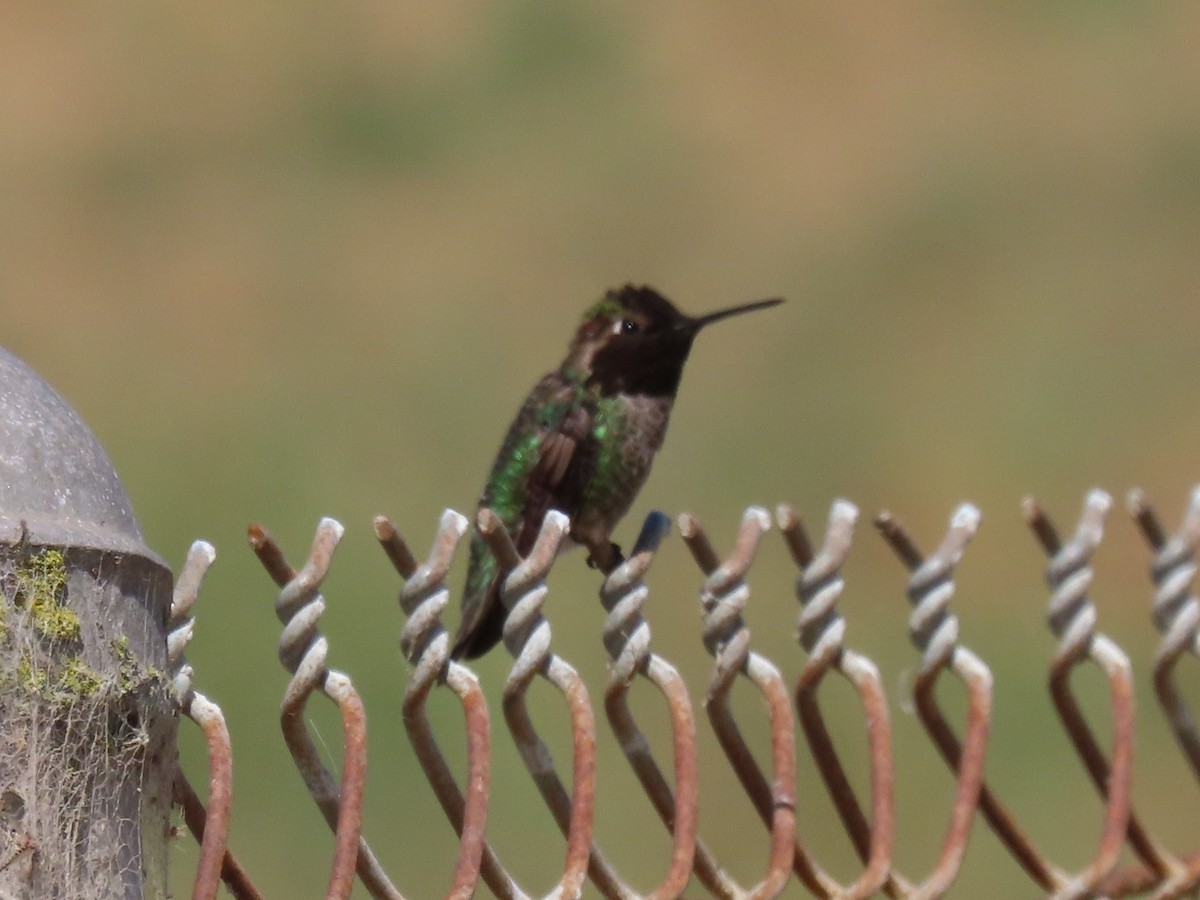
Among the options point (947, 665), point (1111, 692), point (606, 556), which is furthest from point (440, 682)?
point (606, 556)

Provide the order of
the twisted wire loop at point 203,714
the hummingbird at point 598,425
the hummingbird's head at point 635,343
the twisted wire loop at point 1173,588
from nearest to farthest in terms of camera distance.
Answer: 1. the twisted wire loop at point 203,714
2. the twisted wire loop at point 1173,588
3. the hummingbird at point 598,425
4. the hummingbird's head at point 635,343

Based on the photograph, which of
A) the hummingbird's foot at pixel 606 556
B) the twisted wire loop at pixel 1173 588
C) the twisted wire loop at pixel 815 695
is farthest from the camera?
the hummingbird's foot at pixel 606 556

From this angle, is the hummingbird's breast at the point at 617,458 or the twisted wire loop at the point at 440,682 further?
the hummingbird's breast at the point at 617,458

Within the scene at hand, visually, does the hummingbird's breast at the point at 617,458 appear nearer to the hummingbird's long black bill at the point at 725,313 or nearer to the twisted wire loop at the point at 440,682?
the hummingbird's long black bill at the point at 725,313

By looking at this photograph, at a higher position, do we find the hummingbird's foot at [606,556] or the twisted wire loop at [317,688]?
the twisted wire loop at [317,688]

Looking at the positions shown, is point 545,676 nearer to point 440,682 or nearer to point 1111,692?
point 440,682

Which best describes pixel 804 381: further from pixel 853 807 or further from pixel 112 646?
pixel 112 646

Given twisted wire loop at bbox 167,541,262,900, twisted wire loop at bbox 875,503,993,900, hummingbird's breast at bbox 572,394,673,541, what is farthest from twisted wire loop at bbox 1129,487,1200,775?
hummingbird's breast at bbox 572,394,673,541

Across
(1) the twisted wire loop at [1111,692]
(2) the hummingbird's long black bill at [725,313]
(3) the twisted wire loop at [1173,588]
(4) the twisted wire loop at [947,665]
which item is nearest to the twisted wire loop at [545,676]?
(4) the twisted wire loop at [947,665]

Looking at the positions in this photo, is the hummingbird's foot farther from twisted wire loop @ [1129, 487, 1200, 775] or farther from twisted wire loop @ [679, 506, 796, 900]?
twisted wire loop @ [679, 506, 796, 900]
